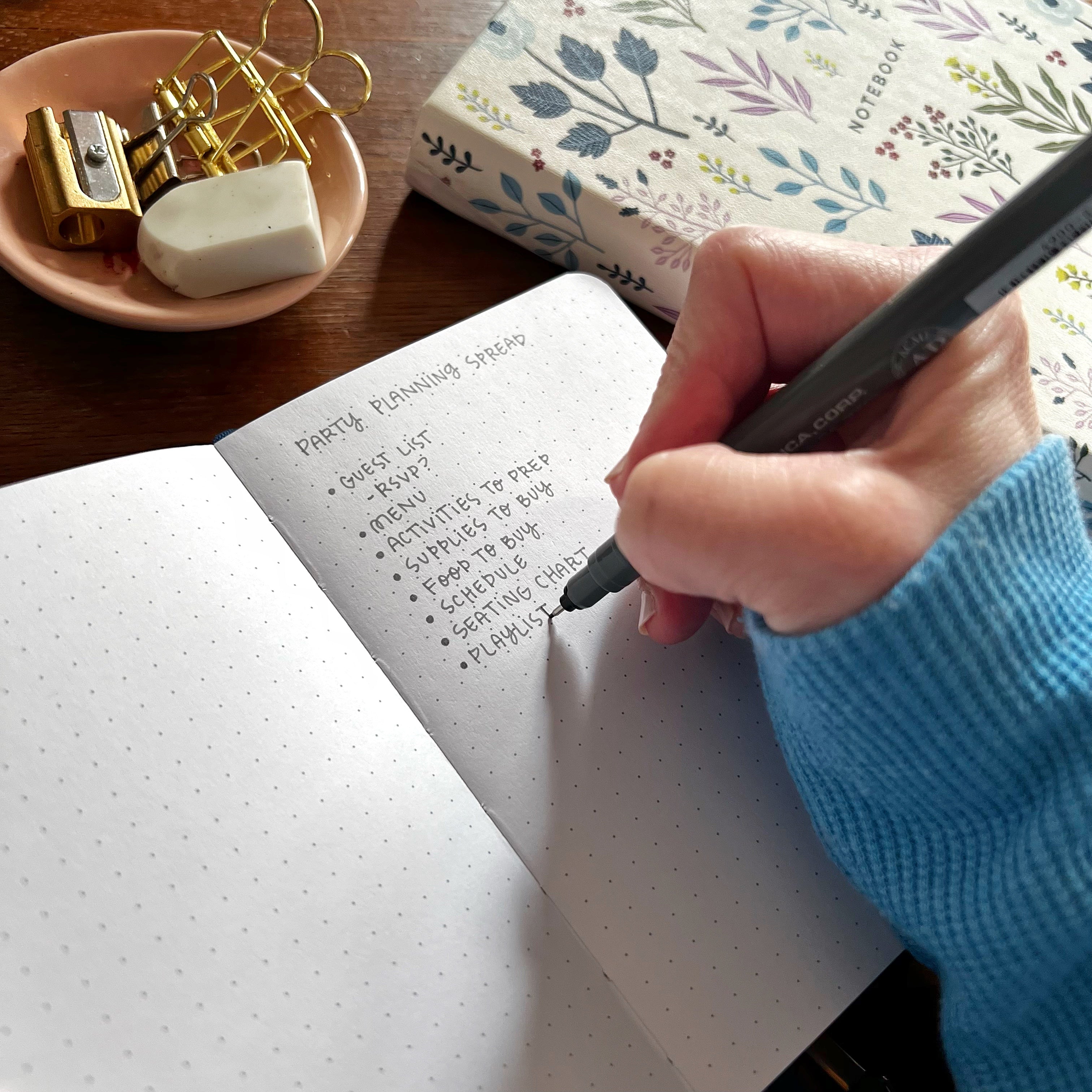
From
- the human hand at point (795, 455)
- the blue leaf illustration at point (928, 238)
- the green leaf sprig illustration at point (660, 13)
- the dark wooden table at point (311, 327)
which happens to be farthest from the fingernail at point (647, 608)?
the green leaf sprig illustration at point (660, 13)

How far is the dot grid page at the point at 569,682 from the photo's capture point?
33 cm

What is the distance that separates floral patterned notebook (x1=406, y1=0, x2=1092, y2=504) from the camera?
1.55ft

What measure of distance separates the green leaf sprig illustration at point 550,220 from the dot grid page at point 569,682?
0.22 ft

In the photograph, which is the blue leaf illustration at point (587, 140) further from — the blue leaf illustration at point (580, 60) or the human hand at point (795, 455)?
the human hand at point (795, 455)

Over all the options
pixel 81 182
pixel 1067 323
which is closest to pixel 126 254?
pixel 81 182

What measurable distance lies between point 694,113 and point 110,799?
1.49 ft

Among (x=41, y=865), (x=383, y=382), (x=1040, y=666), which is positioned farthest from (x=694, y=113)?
(x=41, y=865)

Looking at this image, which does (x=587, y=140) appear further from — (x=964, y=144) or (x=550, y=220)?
(x=964, y=144)

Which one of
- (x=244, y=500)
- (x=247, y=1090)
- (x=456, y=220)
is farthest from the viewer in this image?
(x=456, y=220)

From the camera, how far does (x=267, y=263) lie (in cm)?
41

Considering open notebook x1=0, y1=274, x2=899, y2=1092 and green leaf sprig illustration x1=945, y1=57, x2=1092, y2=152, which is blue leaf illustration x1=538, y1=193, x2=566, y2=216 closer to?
open notebook x1=0, y1=274, x2=899, y2=1092

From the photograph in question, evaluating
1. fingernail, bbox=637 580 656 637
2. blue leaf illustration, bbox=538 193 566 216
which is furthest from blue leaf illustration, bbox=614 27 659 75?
fingernail, bbox=637 580 656 637

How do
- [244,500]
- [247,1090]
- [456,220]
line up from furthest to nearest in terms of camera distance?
1. [456,220]
2. [244,500]
3. [247,1090]

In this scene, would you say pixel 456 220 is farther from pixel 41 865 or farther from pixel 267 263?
pixel 41 865
